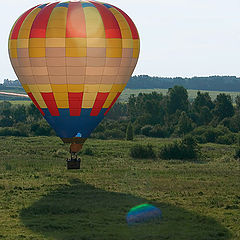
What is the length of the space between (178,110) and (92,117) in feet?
268

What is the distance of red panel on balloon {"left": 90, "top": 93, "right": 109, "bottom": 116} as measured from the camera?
3772 cm

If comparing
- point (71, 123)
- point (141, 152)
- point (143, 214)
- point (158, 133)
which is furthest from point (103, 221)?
point (158, 133)

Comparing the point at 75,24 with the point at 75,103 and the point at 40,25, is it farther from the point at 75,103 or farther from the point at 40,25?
the point at 75,103

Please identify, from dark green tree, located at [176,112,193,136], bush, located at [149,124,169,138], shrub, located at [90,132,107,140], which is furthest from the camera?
dark green tree, located at [176,112,193,136]

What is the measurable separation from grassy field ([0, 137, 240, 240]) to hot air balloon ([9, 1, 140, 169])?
13.8 ft

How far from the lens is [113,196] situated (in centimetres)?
3734

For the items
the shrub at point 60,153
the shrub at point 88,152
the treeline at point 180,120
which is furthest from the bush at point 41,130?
the shrub at point 60,153

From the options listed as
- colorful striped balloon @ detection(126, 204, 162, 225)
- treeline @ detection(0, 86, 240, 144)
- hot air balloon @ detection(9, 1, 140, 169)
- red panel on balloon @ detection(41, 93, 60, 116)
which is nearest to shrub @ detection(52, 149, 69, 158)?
hot air balloon @ detection(9, 1, 140, 169)

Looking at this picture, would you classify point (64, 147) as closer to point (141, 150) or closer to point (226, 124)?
point (141, 150)

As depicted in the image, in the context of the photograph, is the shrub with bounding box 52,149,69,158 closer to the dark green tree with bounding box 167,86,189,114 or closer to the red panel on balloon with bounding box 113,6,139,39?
the red panel on balloon with bounding box 113,6,139,39

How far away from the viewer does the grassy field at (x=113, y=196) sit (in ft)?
94.6

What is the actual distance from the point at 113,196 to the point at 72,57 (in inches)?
340

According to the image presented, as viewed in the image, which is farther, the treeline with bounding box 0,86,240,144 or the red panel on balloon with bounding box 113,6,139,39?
the treeline with bounding box 0,86,240,144

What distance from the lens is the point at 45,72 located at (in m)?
36.3
